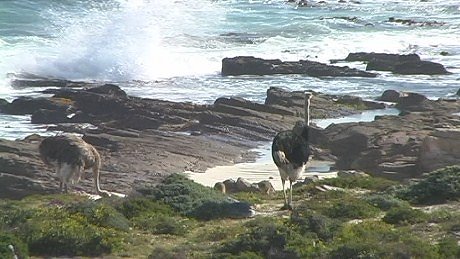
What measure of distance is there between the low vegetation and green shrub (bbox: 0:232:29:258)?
0.05 ft

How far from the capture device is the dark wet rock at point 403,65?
149 ft

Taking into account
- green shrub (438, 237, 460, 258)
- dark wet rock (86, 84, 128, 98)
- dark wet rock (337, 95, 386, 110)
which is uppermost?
green shrub (438, 237, 460, 258)

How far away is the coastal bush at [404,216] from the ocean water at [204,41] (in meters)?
24.5

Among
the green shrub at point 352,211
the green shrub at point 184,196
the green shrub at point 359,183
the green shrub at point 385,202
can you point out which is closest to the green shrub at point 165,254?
the green shrub at point 184,196

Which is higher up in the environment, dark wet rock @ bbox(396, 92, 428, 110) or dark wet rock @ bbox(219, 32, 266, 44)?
dark wet rock @ bbox(396, 92, 428, 110)

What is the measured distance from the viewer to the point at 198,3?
281 ft

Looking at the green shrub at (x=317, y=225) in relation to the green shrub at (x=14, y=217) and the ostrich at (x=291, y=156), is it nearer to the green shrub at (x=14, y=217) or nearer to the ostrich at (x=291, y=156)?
the ostrich at (x=291, y=156)

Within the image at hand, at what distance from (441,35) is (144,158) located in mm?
40976

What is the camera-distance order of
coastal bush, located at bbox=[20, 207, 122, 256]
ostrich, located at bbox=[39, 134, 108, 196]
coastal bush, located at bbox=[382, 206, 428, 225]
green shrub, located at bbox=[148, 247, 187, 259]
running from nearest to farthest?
1. green shrub, located at bbox=[148, 247, 187, 259]
2. coastal bush, located at bbox=[20, 207, 122, 256]
3. coastal bush, located at bbox=[382, 206, 428, 225]
4. ostrich, located at bbox=[39, 134, 108, 196]

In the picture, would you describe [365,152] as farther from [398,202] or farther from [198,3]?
[198,3]

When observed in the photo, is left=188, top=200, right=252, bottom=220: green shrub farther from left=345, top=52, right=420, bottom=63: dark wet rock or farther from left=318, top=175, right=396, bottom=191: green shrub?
left=345, top=52, right=420, bottom=63: dark wet rock

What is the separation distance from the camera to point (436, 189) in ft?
48.9

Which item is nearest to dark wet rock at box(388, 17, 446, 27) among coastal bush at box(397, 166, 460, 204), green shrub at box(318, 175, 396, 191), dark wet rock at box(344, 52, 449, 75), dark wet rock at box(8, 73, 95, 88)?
dark wet rock at box(344, 52, 449, 75)

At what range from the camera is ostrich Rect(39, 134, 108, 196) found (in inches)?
660
